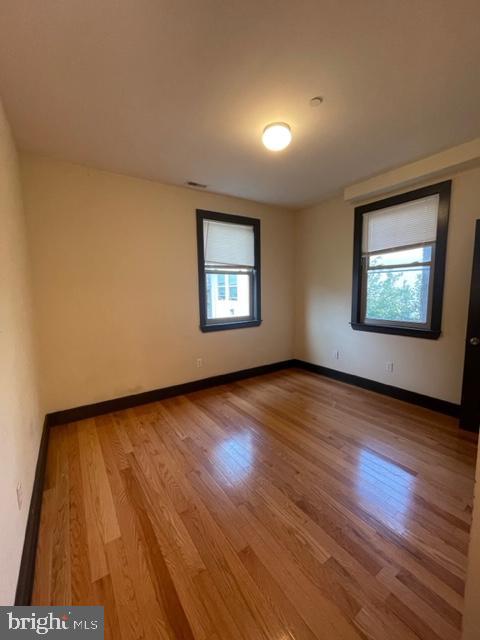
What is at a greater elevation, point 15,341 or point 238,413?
point 15,341

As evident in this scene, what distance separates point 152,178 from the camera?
299 centimetres

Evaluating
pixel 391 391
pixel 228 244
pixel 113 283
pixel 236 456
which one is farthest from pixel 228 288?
pixel 391 391

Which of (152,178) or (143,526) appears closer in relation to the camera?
(143,526)

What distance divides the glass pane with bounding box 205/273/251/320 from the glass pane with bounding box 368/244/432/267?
177 centimetres

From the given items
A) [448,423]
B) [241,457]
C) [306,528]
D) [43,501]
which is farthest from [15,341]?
[448,423]

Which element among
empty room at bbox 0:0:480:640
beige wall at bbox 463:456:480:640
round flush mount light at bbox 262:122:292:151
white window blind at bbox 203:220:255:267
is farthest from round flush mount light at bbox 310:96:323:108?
beige wall at bbox 463:456:480:640

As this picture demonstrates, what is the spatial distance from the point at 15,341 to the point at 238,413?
212cm

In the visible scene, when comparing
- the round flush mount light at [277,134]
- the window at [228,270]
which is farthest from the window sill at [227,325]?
the round flush mount light at [277,134]

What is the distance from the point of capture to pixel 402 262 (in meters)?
3.07

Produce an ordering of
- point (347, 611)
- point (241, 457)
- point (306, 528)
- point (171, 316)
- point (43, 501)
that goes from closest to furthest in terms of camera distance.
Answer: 1. point (347, 611)
2. point (306, 528)
3. point (43, 501)
4. point (241, 457)
5. point (171, 316)

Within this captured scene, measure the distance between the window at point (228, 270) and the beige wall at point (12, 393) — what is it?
1.96m

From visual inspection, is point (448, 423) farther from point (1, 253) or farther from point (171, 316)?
point (1, 253)

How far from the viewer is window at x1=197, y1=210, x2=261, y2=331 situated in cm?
352

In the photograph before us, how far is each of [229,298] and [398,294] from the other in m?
2.21
